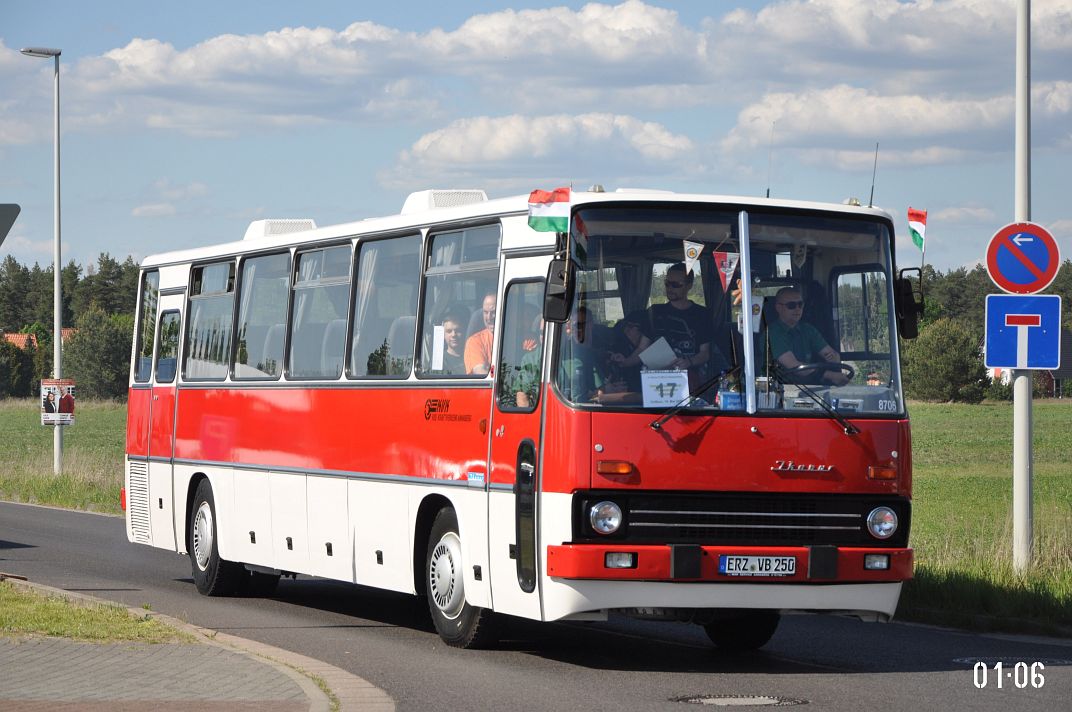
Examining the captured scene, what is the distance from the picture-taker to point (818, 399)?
11.8 m

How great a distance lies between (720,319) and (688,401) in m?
0.60

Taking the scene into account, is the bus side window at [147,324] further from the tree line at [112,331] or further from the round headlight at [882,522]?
the tree line at [112,331]

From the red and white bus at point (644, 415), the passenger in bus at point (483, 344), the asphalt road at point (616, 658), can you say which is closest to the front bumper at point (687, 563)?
the red and white bus at point (644, 415)

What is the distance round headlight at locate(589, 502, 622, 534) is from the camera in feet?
37.1

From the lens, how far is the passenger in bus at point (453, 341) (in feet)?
43.4

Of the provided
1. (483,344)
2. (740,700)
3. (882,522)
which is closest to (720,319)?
(882,522)

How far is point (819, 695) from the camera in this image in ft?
35.6

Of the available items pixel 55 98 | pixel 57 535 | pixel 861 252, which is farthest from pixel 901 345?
pixel 55 98

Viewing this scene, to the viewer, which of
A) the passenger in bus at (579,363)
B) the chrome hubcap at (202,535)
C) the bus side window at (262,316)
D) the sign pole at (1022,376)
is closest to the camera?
the passenger in bus at (579,363)

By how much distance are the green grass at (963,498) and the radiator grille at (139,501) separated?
8.10 meters

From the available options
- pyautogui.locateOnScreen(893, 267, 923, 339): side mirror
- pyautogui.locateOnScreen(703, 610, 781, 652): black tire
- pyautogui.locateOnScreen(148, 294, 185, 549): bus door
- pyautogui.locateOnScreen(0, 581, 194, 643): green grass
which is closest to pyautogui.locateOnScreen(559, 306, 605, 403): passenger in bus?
pyautogui.locateOnScreen(893, 267, 923, 339): side mirror

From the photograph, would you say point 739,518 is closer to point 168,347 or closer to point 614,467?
point 614,467

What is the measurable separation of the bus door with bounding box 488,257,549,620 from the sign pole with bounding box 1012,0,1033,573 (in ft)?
18.4

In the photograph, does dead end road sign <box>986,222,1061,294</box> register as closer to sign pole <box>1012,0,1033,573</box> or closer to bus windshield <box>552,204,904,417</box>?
sign pole <box>1012,0,1033,573</box>
